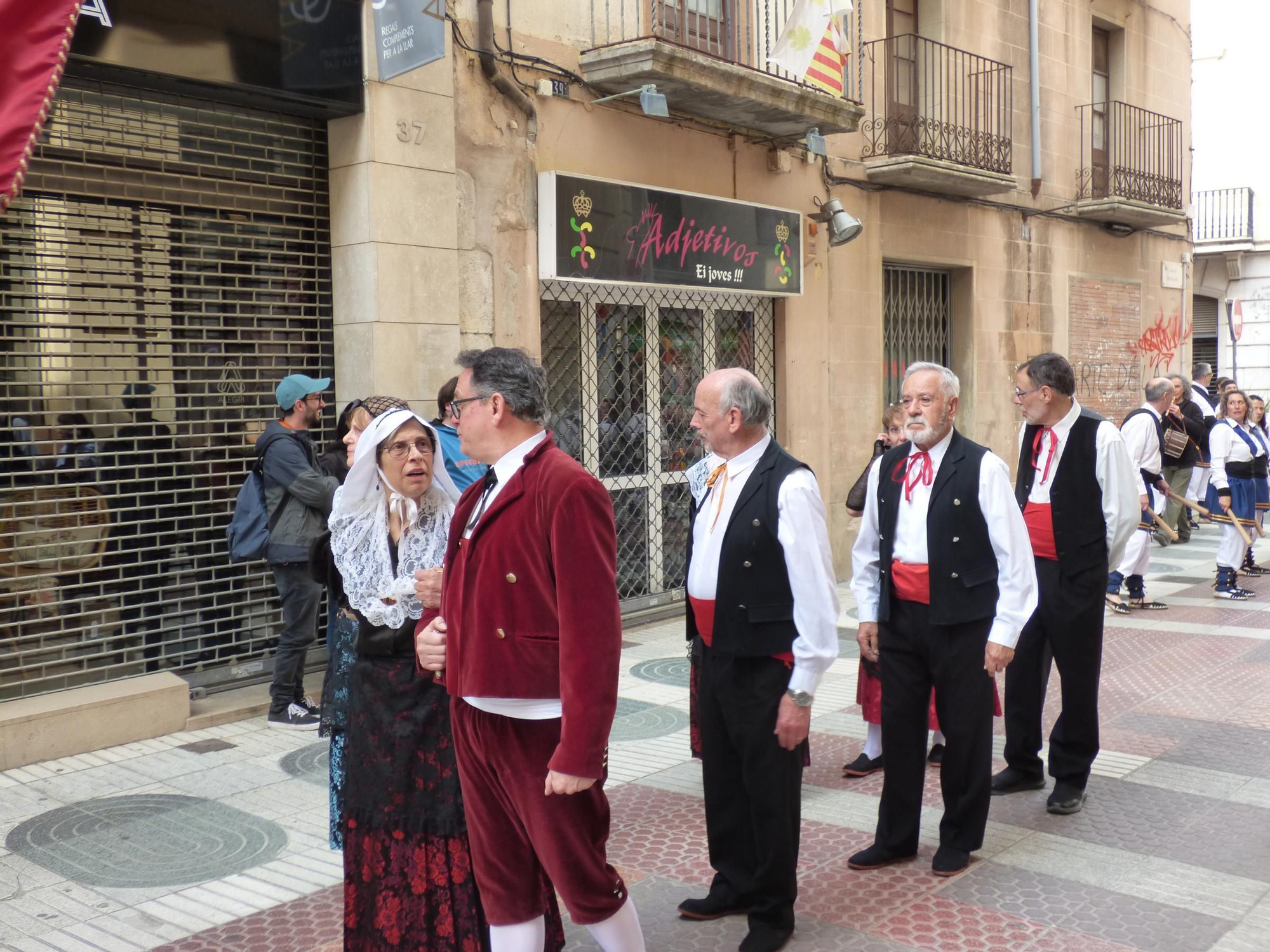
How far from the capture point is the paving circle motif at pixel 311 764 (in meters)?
6.08

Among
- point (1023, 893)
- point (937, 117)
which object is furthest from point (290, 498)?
point (937, 117)

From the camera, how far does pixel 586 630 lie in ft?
10.0

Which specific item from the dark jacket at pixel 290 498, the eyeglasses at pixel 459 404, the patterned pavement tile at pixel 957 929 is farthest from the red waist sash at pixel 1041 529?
the dark jacket at pixel 290 498

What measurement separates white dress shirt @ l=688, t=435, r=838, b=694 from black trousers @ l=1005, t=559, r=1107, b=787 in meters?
1.95

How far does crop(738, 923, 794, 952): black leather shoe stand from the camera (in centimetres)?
395

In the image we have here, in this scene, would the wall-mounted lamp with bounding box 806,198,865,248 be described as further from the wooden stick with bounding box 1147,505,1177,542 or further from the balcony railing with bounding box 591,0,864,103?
the wooden stick with bounding box 1147,505,1177,542

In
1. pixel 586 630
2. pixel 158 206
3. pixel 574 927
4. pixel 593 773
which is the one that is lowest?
pixel 574 927

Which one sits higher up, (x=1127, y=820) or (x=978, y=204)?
(x=978, y=204)

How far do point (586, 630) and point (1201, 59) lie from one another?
102 ft

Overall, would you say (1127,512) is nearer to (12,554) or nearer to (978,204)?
(12,554)

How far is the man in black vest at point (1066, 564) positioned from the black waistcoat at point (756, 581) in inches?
75.5

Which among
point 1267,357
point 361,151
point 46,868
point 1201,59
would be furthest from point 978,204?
point 1201,59

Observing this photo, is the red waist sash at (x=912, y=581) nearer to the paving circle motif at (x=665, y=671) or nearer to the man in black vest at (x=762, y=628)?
the man in black vest at (x=762, y=628)

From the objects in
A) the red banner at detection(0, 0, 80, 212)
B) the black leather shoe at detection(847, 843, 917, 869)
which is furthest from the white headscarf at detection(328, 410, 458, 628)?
the black leather shoe at detection(847, 843, 917, 869)
